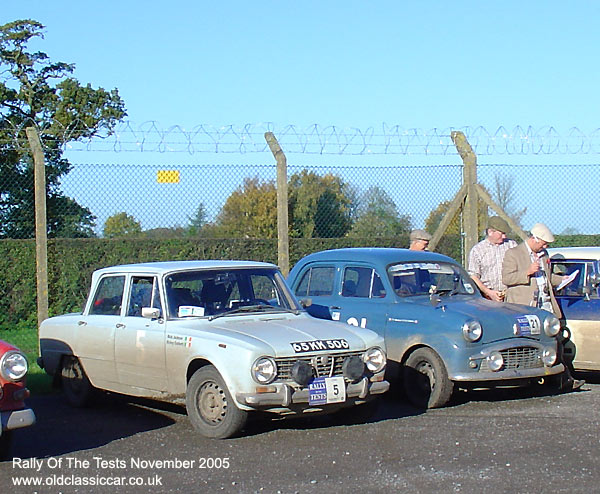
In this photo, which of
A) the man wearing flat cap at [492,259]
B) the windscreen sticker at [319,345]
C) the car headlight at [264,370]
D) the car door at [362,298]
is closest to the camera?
the car headlight at [264,370]

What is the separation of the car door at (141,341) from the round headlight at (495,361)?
10.1 feet

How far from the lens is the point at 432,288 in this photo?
9.82 metres

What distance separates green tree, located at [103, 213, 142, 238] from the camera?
11.9 meters

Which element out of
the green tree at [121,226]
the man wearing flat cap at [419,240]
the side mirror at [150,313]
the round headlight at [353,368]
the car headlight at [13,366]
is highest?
the green tree at [121,226]

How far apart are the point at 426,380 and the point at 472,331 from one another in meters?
0.69

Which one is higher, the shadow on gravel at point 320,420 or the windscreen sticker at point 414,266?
the windscreen sticker at point 414,266

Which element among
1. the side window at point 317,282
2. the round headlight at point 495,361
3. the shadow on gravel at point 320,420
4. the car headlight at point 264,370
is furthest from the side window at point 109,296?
the round headlight at point 495,361

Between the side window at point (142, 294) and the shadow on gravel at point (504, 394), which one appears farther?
the shadow on gravel at point (504, 394)

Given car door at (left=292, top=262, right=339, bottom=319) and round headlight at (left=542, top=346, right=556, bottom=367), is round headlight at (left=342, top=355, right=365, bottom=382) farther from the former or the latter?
round headlight at (left=542, top=346, right=556, bottom=367)

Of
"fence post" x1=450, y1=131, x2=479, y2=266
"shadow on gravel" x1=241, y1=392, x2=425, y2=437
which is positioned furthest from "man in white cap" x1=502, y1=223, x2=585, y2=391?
"fence post" x1=450, y1=131, x2=479, y2=266

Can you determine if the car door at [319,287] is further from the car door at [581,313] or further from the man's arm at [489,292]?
the car door at [581,313]

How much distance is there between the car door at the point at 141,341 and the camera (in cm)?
818

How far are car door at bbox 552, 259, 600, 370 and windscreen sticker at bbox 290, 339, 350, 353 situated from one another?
11.1 feet

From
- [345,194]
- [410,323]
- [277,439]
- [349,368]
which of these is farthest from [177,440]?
[345,194]
